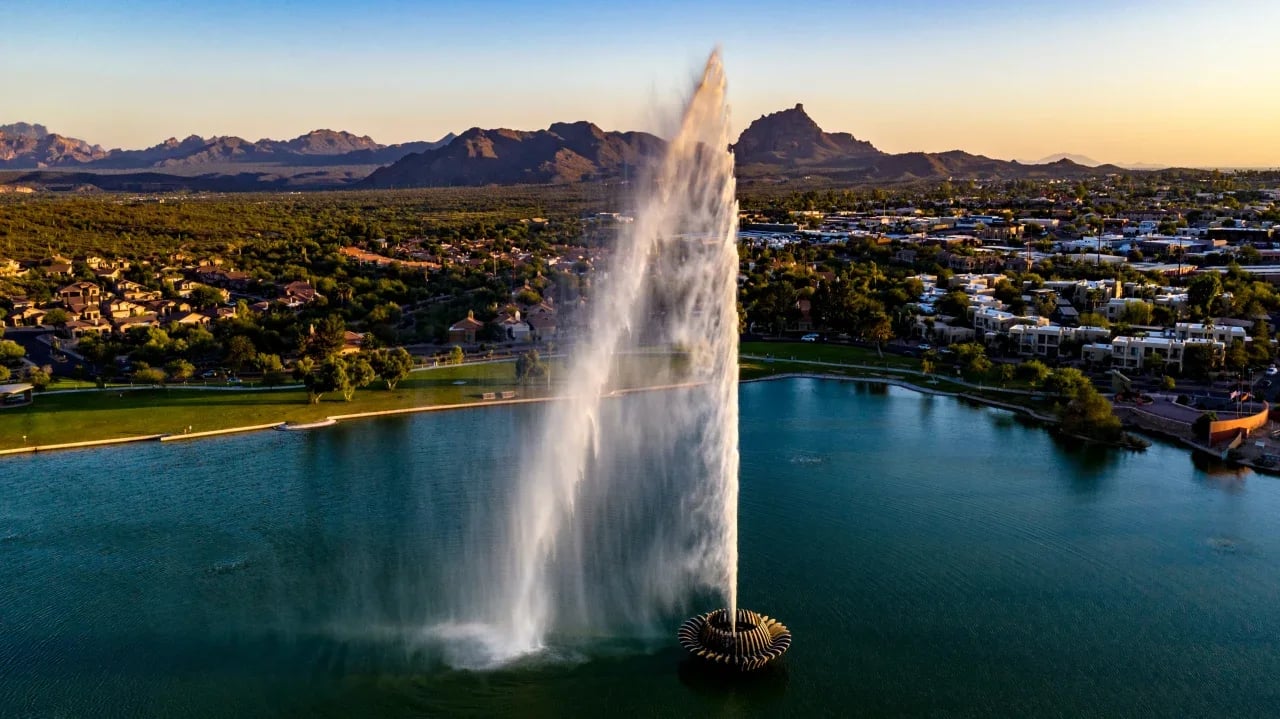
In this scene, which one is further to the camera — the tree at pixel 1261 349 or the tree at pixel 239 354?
the tree at pixel 239 354

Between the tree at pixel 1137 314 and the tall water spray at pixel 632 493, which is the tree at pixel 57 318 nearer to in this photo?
the tall water spray at pixel 632 493

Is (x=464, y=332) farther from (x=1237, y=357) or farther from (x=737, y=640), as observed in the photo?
(x=737, y=640)

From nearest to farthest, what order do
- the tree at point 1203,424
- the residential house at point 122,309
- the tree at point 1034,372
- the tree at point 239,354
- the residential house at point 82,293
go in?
1. the tree at point 1203,424
2. the tree at point 1034,372
3. the tree at point 239,354
4. the residential house at point 122,309
5. the residential house at point 82,293

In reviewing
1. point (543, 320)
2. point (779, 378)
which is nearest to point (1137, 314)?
point (779, 378)

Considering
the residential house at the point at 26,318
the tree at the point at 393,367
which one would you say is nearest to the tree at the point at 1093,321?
the tree at the point at 393,367

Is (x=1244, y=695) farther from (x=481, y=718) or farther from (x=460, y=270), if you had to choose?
(x=460, y=270)
